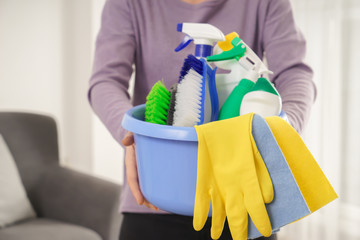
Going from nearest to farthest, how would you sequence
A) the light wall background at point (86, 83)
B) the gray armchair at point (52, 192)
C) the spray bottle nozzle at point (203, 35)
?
1. the spray bottle nozzle at point (203, 35)
2. the gray armchair at point (52, 192)
3. the light wall background at point (86, 83)

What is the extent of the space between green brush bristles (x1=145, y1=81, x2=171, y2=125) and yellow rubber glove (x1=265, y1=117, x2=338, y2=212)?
0.48 ft

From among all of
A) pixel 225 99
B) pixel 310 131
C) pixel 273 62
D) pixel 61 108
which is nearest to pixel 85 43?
pixel 61 108

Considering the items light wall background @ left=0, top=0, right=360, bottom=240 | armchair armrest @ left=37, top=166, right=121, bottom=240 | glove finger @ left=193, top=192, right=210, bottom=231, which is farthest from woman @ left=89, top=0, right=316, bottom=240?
light wall background @ left=0, top=0, right=360, bottom=240

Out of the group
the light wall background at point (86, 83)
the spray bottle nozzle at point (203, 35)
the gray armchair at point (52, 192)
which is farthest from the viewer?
the light wall background at point (86, 83)

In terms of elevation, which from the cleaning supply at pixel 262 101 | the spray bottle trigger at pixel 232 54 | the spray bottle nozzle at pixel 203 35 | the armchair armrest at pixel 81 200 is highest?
the spray bottle nozzle at pixel 203 35

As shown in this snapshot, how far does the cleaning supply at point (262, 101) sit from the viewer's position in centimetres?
47

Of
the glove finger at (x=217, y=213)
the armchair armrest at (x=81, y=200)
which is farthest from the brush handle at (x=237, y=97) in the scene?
the armchair armrest at (x=81, y=200)

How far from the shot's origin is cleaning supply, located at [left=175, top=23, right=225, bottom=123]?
19.9 inches

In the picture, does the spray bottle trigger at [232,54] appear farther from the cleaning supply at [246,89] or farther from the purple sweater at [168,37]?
the purple sweater at [168,37]

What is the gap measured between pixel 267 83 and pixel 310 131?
4.36 ft

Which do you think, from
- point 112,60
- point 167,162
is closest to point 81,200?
point 112,60

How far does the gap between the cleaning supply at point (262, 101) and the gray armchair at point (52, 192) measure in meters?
1.11

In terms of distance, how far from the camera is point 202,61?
19.8 inches

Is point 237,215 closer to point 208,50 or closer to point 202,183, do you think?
point 202,183
